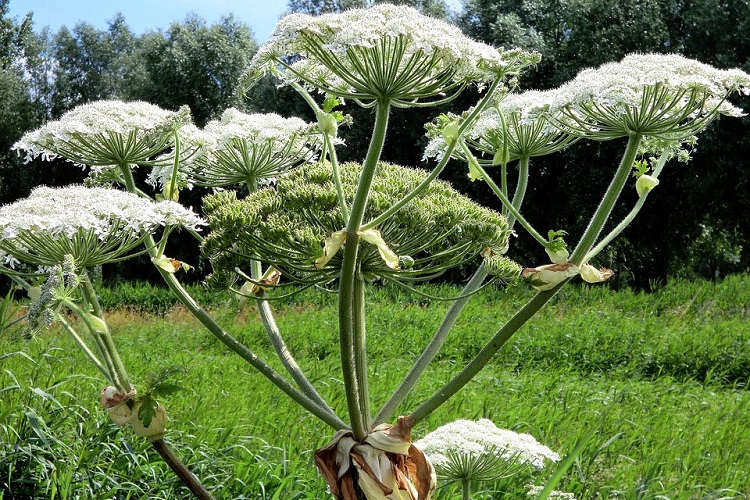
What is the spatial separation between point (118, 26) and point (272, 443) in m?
30.2

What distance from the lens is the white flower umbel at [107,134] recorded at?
218 centimetres

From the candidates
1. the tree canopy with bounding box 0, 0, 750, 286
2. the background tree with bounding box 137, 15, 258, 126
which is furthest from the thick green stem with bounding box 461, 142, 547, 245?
the background tree with bounding box 137, 15, 258, 126

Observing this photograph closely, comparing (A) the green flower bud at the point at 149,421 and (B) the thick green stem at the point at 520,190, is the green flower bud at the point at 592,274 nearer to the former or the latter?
(B) the thick green stem at the point at 520,190

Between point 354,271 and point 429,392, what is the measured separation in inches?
203

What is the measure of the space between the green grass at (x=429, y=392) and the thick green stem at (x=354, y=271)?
1.56 ft

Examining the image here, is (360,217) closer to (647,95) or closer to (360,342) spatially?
(360,342)

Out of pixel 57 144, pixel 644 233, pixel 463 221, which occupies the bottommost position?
pixel 644 233

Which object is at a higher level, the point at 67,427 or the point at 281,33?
the point at 281,33

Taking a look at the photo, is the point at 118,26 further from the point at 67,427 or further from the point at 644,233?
the point at 67,427

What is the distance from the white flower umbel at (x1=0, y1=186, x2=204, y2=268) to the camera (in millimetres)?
1891

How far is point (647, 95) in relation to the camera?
6.30 feet

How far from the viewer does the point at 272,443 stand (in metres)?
4.93

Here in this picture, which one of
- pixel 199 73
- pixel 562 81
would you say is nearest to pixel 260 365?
pixel 562 81

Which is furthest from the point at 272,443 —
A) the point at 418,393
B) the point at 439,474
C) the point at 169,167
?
the point at 169,167
